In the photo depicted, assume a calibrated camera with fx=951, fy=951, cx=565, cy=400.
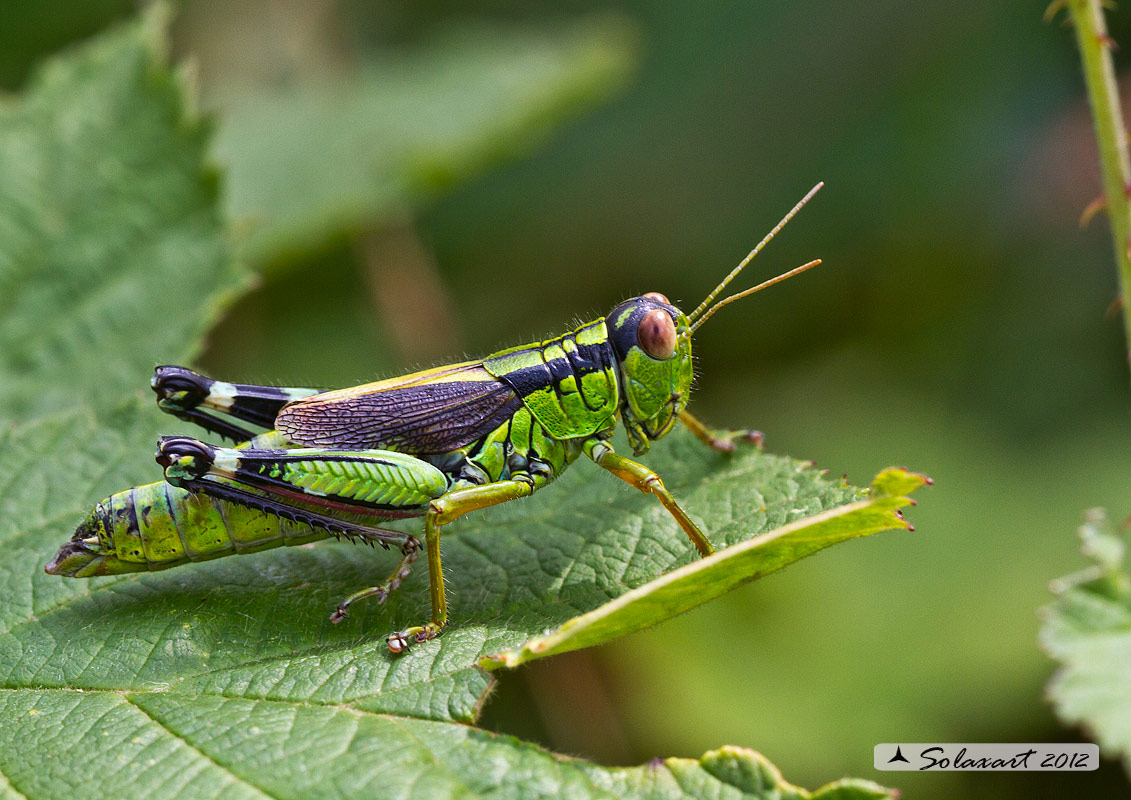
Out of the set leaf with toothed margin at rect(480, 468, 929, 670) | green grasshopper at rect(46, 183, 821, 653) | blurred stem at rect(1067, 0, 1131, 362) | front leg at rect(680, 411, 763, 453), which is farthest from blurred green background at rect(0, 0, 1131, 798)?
blurred stem at rect(1067, 0, 1131, 362)

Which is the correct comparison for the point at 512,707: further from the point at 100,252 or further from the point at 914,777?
the point at 100,252

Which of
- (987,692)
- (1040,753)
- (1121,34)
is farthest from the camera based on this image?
(1121,34)

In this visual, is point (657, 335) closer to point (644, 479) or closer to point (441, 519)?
point (644, 479)

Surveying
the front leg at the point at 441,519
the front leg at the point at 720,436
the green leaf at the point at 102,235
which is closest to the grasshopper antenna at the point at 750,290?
the front leg at the point at 720,436

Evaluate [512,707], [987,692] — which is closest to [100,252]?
[512,707]

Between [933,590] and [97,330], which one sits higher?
[97,330]

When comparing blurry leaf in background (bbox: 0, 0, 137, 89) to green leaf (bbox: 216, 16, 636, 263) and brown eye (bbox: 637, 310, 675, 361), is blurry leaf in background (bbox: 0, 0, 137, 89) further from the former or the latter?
brown eye (bbox: 637, 310, 675, 361)
